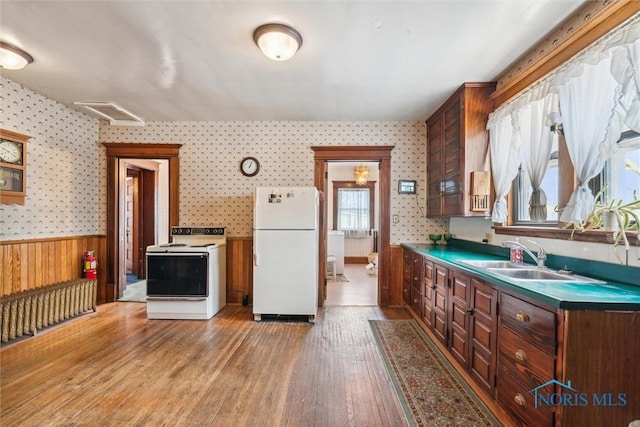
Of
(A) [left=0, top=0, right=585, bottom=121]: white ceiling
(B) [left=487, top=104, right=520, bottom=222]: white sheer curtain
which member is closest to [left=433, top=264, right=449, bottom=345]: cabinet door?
(B) [left=487, top=104, right=520, bottom=222]: white sheer curtain

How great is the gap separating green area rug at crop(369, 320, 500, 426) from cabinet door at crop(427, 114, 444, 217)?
1620 mm

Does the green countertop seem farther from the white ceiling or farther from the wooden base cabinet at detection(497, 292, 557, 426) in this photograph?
the white ceiling

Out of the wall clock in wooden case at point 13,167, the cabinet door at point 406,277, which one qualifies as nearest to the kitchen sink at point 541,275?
the cabinet door at point 406,277

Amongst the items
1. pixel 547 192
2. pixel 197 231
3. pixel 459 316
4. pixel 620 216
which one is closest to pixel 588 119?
pixel 620 216

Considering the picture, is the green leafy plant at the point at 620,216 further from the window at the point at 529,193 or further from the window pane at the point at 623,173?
the window at the point at 529,193

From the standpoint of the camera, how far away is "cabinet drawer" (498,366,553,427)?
1.42 metres

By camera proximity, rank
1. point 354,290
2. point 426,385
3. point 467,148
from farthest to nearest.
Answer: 1. point 354,290
2. point 467,148
3. point 426,385

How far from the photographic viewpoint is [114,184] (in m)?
4.24

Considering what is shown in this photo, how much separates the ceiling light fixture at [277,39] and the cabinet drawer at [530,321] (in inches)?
88.2

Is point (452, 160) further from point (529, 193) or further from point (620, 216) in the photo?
point (620, 216)

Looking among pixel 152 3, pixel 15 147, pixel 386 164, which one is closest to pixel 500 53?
pixel 386 164

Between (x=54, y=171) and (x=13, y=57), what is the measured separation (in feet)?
5.18

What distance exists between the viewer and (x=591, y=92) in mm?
1712

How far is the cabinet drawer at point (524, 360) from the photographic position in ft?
4.64
